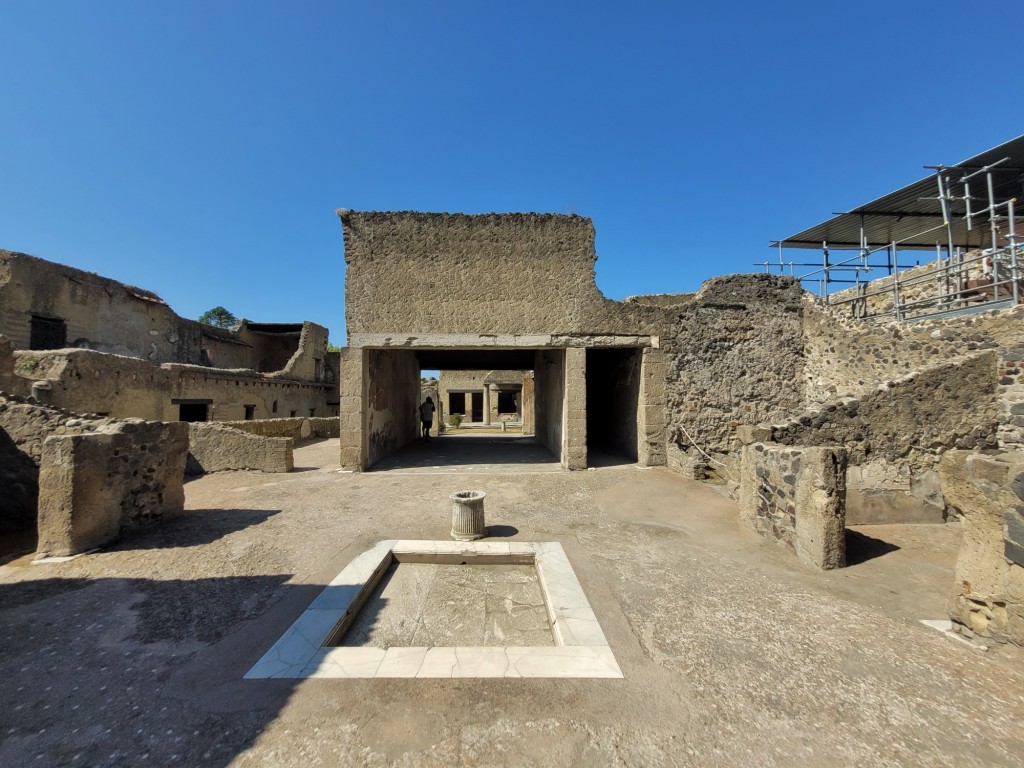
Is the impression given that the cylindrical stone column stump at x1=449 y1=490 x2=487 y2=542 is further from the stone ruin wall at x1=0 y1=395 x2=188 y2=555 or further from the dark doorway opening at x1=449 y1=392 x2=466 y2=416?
the dark doorway opening at x1=449 y1=392 x2=466 y2=416

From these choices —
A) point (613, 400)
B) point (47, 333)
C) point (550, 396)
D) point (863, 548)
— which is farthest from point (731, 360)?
point (47, 333)

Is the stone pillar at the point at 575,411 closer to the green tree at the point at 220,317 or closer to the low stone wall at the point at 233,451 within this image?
the low stone wall at the point at 233,451

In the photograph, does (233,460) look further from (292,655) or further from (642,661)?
(642,661)

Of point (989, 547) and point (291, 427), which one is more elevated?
point (291, 427)

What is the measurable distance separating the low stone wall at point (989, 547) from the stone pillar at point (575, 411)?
670 centimetres

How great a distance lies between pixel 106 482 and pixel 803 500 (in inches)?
328

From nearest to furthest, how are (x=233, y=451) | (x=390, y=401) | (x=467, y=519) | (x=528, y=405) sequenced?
(x=467, y=519), (x=233, y=451), (x=390, y=401), (x=528, y=405)

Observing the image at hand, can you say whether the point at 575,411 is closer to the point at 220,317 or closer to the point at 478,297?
the point at 478,297

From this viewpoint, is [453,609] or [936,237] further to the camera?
[936,237]

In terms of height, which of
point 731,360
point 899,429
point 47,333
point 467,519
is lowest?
point 467,519

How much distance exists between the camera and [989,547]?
3135 mm

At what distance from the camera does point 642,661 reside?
300 cm

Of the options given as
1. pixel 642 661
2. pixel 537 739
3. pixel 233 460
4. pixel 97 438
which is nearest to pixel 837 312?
pixel 642 661

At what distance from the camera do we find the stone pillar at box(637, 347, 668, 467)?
992cm
